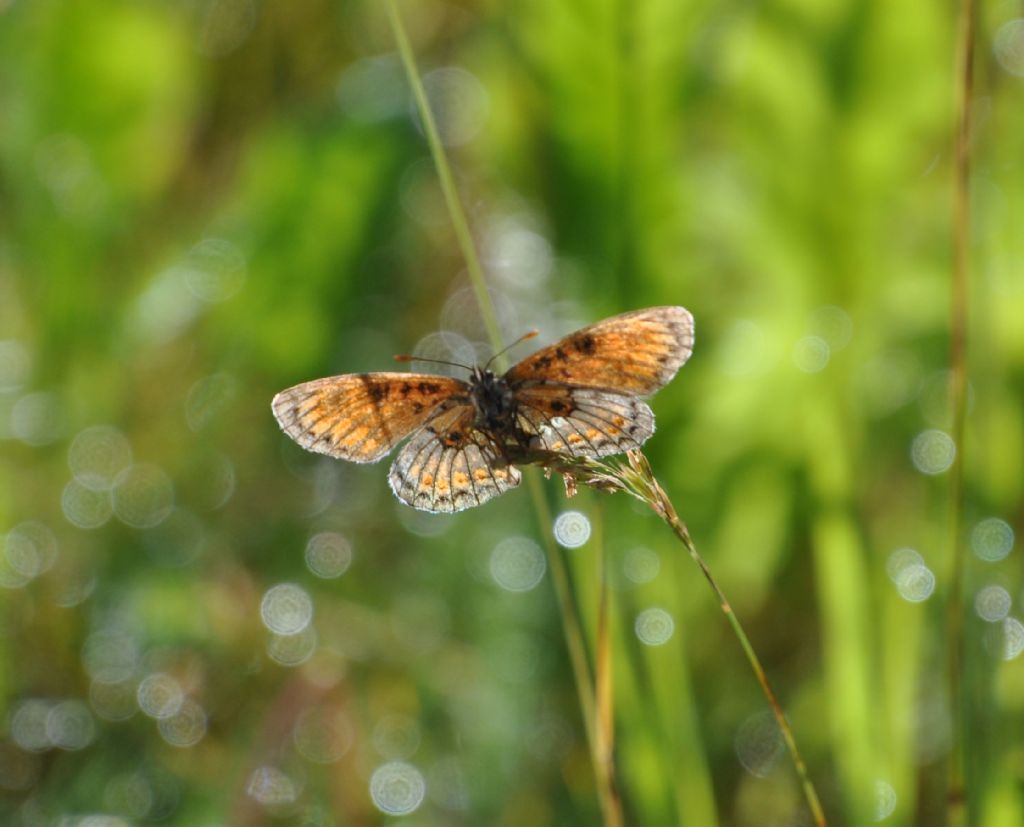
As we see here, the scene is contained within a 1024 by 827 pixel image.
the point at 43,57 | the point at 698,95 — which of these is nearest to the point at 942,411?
the point at 698,95

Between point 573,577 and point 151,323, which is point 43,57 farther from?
point 573,577

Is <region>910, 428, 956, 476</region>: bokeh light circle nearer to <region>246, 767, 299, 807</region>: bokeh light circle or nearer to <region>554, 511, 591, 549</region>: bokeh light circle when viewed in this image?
<region>554, 511, 591, 549</region>: bokeh light circle

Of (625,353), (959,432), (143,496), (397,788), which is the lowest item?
(397,788)

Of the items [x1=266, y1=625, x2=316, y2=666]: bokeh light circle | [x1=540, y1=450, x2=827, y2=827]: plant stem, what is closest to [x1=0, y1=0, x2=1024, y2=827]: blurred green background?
[x1=266, y1=625, x2=316, y2=666]: bokeh light circle

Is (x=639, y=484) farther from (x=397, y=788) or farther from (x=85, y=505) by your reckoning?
(x=85, y=505)

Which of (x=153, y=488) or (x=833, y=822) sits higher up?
(x=153, y=488)

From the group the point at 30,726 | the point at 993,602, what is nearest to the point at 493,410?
the point at 993,602
